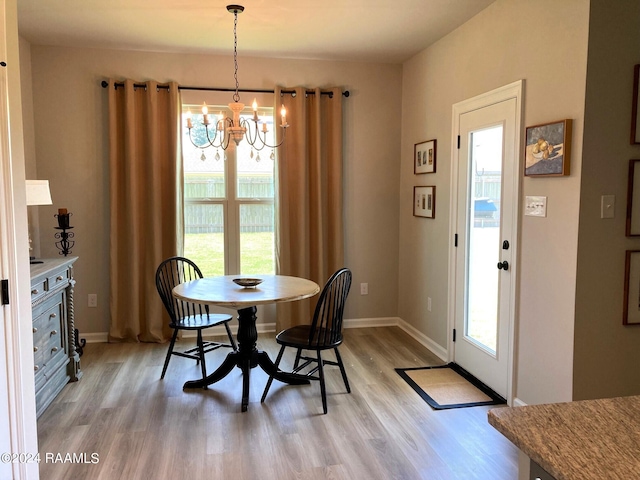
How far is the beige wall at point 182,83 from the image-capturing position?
14.3ft

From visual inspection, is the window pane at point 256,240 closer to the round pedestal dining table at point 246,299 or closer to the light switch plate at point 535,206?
the round pedestal dining table at point 246,299

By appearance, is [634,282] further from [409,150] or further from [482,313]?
[409,150]

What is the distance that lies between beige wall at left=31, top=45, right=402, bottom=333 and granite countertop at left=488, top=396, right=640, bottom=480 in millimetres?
3835

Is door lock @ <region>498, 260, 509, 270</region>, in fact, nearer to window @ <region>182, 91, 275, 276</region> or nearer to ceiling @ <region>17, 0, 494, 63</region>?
ceiling @ <region>17, 0, 494, 63</region>

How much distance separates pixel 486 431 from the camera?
2855 millimetres

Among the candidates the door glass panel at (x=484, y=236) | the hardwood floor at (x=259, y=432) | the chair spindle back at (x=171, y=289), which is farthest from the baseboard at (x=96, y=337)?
the door glass panel at (x=484, y=236)

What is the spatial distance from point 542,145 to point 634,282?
0.90 metres

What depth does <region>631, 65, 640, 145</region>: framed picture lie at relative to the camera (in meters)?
2.57

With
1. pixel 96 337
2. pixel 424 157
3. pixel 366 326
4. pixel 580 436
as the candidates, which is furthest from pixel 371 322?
pixel 580 436

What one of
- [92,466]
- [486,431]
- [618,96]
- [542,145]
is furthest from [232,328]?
[618,96]

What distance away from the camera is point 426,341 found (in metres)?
4.49

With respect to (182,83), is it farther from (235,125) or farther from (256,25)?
(235,125)

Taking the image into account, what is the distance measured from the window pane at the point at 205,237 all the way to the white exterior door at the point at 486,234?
2.21 meters

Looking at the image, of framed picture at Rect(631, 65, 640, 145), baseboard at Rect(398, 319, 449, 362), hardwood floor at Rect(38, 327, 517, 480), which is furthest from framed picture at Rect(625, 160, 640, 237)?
baseboard at Rect(398, 319, 449, 362)
